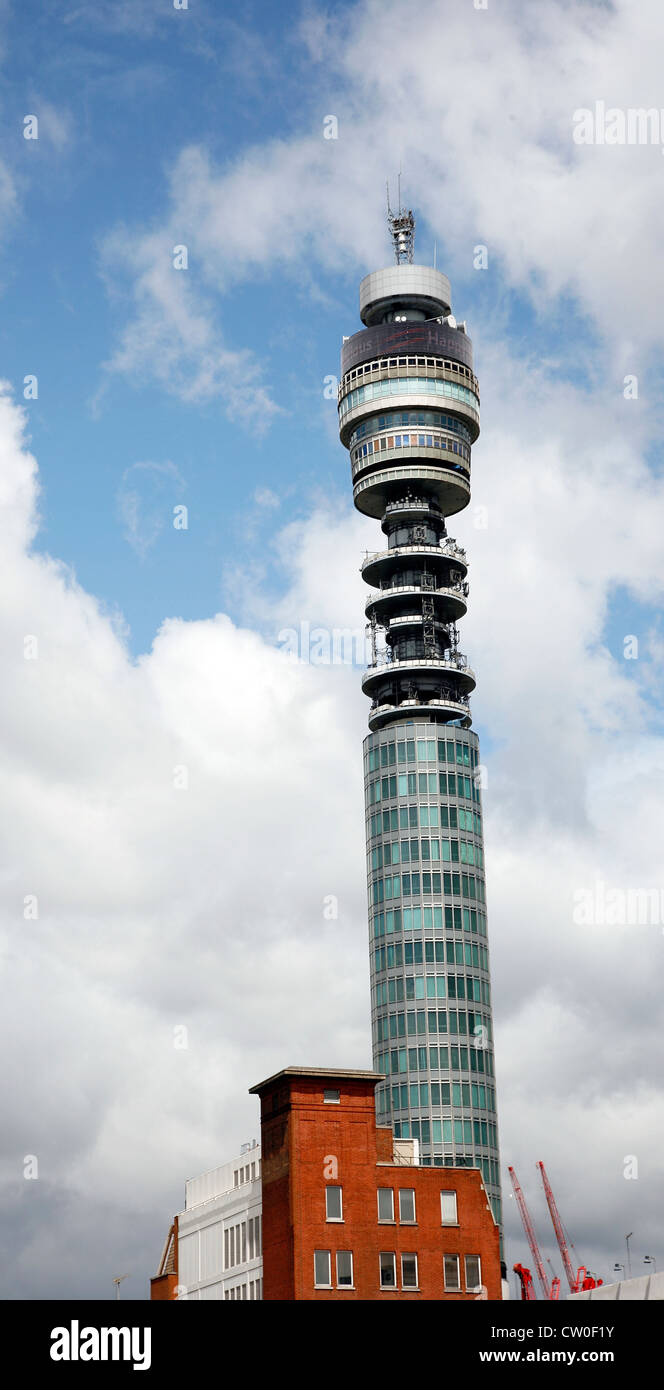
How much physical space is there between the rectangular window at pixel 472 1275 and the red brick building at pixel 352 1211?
81mm

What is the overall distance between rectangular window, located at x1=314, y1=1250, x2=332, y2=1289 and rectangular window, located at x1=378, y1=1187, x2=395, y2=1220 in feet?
19.2

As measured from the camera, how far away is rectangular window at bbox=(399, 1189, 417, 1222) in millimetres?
139875

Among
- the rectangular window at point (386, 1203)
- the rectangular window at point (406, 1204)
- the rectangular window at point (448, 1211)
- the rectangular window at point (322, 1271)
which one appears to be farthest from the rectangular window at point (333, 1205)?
the rectangular window at point (448, 1211)

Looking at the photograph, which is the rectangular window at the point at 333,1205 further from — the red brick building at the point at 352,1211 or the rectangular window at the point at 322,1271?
the rectangular window at the point at 322,1271

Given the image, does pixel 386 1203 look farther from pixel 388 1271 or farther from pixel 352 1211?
pixel 388 1271

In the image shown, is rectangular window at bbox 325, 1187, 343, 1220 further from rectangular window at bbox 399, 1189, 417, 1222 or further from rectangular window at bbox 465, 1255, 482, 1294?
rectangular window at bbox 465, 1255, 482, 1294

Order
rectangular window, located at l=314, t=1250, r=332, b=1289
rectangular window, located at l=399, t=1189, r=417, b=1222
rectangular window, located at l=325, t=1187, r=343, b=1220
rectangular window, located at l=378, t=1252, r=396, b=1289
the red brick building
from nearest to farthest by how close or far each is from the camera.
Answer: rectangular window, located at l=314, t=1250, r=332, b=1289, the red brick building, rectangular window, located at l=325, t=1187, r=343, b=1220, rectangular window, located at l=378, t=1252, r=396, b=1289, rectangular window, located at l=399, t=1189, r=417, b=1222

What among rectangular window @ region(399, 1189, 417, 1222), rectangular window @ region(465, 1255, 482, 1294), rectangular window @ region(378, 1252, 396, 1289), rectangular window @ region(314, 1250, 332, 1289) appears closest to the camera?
rectangular window @ region(314, 1250, 332, 1289)

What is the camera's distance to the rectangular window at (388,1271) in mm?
A: 137750

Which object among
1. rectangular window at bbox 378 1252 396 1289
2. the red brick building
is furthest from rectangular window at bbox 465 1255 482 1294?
rectangular window at bbox 378 1252 396 1289
